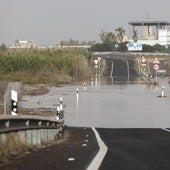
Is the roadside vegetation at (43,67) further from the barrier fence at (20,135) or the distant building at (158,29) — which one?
the distant building at (158,29)

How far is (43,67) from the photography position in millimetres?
81312

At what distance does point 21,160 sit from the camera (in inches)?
392

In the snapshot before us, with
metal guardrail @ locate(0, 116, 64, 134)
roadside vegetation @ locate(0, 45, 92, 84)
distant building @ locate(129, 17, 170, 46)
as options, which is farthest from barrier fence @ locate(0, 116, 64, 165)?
distant building @ locate(129, 17, 170, 46)

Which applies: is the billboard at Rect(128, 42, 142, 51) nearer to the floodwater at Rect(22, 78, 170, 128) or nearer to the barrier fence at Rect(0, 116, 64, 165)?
the floodwater at Rect(22, 78, 170, 128)

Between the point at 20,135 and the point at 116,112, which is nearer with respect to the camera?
the point at 20,135

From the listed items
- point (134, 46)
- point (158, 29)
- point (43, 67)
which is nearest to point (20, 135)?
point (43, 67)

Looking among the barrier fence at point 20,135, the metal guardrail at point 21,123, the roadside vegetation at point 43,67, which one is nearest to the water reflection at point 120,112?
the metal guardrail at point 21,123

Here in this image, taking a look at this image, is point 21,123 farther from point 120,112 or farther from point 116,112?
point 120,112

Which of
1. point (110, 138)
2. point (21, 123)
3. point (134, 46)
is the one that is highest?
point (134, 46)

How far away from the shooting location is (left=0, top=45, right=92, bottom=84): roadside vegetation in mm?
75312

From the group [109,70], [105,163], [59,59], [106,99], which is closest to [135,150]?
[105,163]

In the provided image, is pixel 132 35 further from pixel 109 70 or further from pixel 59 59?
pixel 59 59

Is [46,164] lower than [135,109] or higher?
higher

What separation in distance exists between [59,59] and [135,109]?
51.1 meters
